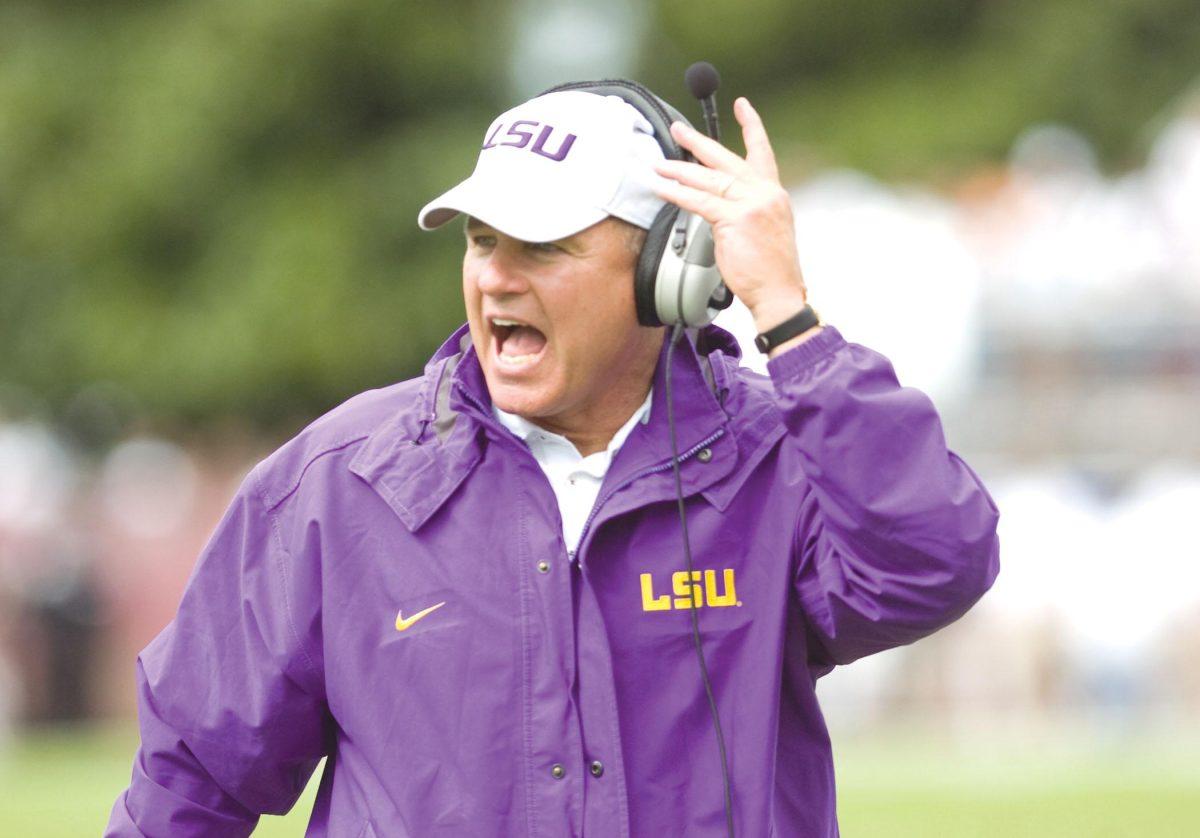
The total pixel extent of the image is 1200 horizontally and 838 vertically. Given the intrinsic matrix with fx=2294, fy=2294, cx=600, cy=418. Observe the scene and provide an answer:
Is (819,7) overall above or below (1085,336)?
above

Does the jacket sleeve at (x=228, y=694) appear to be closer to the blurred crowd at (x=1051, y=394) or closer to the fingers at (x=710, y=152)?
the fingers at (x=710, y=152)

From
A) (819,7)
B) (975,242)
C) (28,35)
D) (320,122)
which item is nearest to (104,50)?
(28,35)

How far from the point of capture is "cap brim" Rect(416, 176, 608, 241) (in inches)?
139

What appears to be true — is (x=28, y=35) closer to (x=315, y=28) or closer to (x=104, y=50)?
(x=104, y=50)

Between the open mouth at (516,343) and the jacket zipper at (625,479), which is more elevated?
the open mouth at (516,343)

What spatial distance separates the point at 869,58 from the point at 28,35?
7.79 meters

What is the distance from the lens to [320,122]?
67.4 ft

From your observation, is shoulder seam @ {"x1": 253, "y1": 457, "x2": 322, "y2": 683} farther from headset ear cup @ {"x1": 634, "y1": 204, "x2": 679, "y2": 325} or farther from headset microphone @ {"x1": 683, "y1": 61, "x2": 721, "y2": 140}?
headset microphone @ {"x1": 683, "y1": 61, "x2": 721, "y2": 140}

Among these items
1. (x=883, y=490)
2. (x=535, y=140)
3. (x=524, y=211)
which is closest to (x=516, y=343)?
(x=524, y=211)

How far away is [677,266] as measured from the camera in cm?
358

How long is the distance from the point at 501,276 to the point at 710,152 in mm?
379

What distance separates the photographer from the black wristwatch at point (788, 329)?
340 centimetres

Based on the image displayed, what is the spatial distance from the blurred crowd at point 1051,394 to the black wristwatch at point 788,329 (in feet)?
35.8

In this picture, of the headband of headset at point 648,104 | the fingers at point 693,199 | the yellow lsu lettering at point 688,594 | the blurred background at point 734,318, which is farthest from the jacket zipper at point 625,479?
the blurred background at point 734,318
